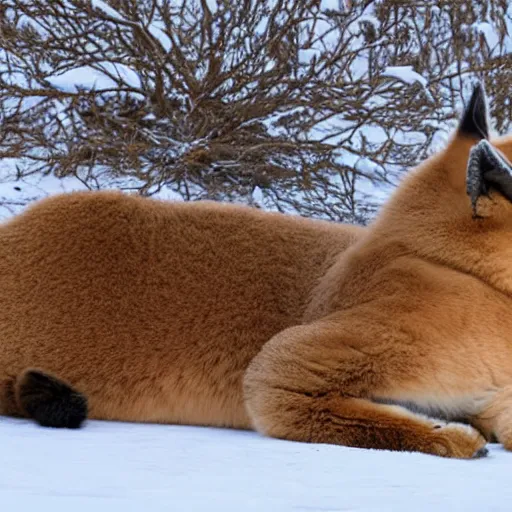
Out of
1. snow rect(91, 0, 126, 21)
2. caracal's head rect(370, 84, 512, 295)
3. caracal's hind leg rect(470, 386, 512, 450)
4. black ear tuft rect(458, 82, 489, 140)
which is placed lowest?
caracal's hind leg rect(470, 386, 512, 450)

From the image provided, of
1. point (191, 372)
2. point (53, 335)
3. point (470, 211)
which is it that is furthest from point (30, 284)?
point (470, 211)

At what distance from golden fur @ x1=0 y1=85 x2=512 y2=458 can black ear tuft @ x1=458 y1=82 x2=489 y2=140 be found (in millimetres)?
16

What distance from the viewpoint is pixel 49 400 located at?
240 centimetres

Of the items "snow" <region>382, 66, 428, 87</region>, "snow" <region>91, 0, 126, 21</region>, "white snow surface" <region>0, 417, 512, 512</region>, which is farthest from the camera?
"snow" <region>382, 66, 428, 87</region>

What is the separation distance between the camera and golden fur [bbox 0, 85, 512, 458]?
2178 mm

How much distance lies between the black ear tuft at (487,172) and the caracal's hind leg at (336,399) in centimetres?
47

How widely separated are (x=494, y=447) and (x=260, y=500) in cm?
100

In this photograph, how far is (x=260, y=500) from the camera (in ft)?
4.48

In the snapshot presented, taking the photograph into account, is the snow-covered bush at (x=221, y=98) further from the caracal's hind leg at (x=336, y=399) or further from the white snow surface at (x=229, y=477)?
the white snow surface at (x=229, y=477)

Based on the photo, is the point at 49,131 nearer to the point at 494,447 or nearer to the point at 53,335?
the point at 53,335

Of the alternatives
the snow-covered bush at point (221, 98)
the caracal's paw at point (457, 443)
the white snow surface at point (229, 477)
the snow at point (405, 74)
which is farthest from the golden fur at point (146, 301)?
the snow at point (405, 74)

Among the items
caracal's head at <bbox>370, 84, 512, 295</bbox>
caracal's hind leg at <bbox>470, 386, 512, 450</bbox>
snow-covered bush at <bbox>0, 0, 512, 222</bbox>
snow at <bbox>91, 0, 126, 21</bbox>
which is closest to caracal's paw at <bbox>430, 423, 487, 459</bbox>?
caracal's hind leg at <bbox>470, 386, 512, 450</bbox>

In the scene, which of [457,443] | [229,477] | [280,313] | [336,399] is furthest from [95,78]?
[229,477]

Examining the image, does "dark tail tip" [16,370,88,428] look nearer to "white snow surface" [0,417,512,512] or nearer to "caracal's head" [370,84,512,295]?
"white snow surface" [0,417,512,512]
